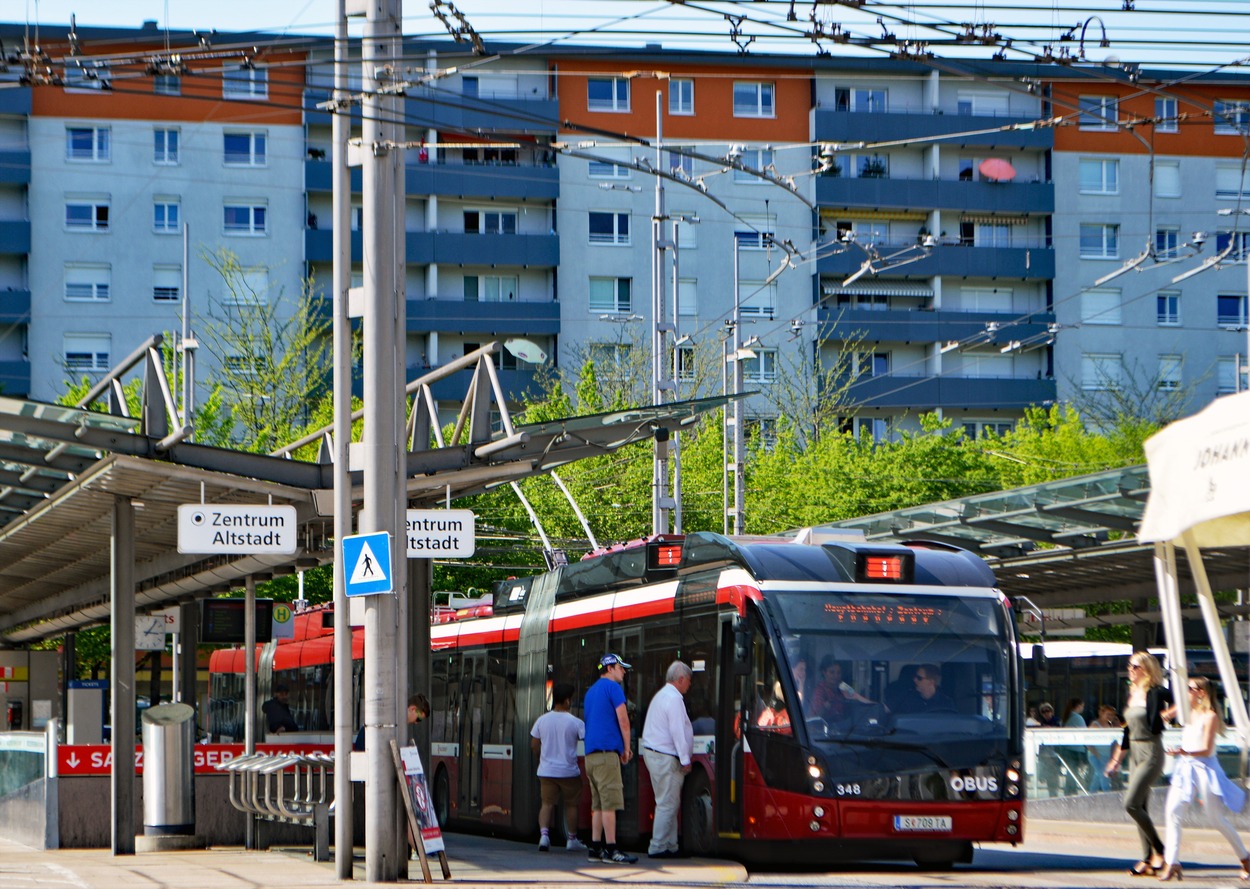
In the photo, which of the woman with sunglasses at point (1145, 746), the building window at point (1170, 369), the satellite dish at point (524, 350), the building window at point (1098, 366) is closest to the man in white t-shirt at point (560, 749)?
the satellite dish at point (524, 350)

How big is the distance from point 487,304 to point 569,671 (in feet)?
157

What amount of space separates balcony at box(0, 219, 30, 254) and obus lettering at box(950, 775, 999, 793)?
53732 millimetres

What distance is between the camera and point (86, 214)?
65062 millimetres

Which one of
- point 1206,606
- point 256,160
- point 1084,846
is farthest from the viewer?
point 256,160

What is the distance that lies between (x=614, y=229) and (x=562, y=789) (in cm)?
5264

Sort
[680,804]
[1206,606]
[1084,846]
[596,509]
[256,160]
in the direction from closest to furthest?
[1206,606]
[680,804]
[1084,846]
[596,509]
[256,160]

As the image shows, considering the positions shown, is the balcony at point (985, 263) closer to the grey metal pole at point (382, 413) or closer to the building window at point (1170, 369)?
the building window at point (1170, 369)

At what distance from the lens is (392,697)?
46.1ft

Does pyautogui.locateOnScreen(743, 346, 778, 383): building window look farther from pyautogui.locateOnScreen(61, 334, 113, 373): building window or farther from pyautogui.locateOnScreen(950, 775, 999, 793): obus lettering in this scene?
pyautogui.locateOnScreen(950, 775, 999, 793): obus lettering

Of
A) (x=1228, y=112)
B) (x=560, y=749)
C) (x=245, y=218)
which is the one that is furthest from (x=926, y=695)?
(x=245, y=218)

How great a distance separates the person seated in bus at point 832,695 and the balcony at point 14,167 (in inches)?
2114

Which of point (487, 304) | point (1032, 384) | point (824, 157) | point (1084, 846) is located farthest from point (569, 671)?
point (1032, 384)

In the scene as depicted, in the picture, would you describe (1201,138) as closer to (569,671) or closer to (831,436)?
(831,436)

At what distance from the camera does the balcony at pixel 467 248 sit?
6606 centimetres
